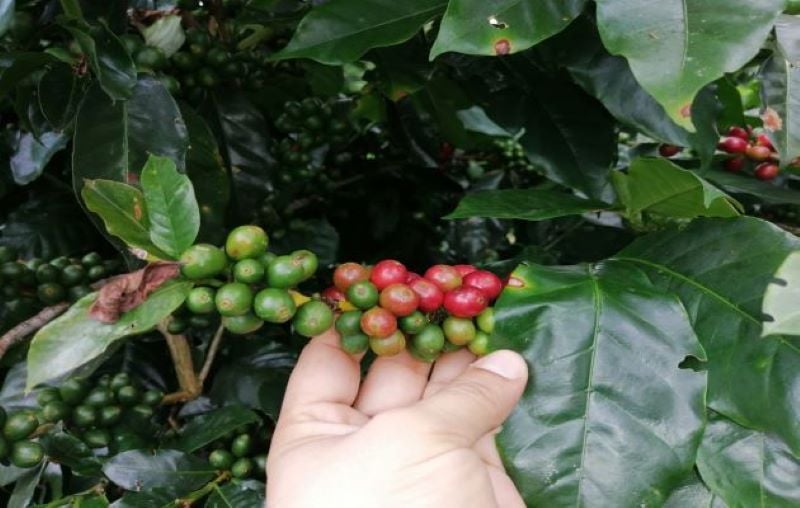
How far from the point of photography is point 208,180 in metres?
1.30

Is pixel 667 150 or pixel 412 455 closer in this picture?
pixel 412 455

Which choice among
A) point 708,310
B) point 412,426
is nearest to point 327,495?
point 412,426

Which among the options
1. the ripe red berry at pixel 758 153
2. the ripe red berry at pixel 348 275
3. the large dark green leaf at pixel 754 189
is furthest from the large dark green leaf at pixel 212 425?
the ripe red berry at pixel 758 153

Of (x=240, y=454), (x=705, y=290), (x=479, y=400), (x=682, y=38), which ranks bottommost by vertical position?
(x=240, y=454)

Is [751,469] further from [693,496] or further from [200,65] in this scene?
[200,65]

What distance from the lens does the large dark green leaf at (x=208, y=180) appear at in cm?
128

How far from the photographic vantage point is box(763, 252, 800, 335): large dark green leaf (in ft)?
2.33

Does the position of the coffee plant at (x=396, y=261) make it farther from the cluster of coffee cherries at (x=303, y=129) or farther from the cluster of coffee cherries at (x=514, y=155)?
the cluster of coffee cherries at (x=514, y=155)

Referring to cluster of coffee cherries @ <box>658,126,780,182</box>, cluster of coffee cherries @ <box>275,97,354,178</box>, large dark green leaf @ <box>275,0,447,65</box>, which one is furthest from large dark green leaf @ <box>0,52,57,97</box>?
cluster of coffee cherries @ <box>658,126,780,182</box>

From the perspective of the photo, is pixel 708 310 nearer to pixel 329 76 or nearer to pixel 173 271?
pixel 173 271

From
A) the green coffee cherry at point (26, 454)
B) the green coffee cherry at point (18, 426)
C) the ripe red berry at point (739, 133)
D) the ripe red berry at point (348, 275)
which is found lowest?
the green coffee cherry at point (26, 454)

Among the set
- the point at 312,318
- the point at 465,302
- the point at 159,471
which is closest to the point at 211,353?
the point at 159,471

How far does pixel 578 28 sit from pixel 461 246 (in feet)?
3.58

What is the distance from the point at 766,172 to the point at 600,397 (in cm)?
103
